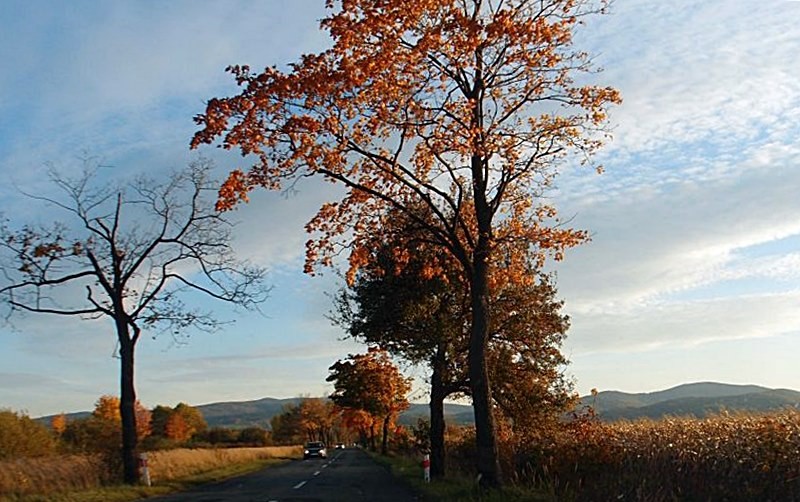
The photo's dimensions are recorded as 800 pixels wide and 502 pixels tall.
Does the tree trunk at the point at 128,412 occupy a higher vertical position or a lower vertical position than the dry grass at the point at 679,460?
higher

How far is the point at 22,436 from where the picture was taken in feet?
164

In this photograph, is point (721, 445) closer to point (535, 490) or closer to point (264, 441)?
point (535, 490)

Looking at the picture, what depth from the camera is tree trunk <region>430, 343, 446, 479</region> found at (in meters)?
26.8

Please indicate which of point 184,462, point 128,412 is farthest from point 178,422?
point 128,412

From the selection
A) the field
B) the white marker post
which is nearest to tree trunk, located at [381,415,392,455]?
the white marker post

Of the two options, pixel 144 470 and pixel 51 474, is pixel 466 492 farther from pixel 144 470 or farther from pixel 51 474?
pixel 51 474

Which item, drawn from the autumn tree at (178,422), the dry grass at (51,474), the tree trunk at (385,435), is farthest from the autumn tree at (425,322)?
the autumn tree at (178,422)

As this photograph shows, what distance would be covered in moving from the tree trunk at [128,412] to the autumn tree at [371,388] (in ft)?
94.5

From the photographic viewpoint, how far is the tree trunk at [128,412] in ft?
83.0

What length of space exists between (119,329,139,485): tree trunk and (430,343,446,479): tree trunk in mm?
9771

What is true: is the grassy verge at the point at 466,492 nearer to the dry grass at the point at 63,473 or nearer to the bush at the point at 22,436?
the dry grass at the point at 63,473

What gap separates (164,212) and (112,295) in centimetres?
326

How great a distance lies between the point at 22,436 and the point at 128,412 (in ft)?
96.4

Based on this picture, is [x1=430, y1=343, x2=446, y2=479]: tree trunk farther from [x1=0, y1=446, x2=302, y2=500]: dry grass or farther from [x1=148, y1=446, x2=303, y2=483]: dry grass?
[x1=148, y1=446, x2=303, y2=483]: dry grass
